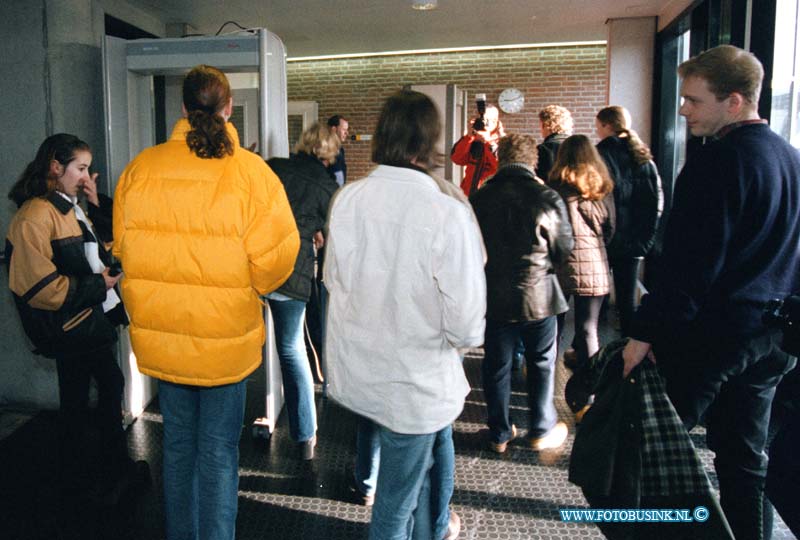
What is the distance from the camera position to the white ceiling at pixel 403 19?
229 inches

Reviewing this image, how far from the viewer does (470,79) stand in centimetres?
878

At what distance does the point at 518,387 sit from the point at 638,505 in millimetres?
2249

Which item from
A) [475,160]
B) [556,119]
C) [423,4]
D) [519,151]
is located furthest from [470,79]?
[519,151]

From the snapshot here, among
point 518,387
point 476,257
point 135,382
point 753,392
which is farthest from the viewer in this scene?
point 518,387

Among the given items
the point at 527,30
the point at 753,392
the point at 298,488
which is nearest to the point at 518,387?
the point at 298,488

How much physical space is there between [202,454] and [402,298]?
34.3 inches

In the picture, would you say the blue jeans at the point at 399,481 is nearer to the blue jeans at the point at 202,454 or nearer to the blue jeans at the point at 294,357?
the blue jeans at the point at 202,454

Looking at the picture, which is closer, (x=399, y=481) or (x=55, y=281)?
(x=399, y=481)

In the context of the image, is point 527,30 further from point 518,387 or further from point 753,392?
point 753,392

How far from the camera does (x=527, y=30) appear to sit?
7324mm

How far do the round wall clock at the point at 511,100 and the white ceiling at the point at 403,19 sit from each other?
2.21ft

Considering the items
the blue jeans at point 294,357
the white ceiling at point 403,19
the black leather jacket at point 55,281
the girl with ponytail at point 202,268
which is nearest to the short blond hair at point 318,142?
the blue jeans at point 294,357

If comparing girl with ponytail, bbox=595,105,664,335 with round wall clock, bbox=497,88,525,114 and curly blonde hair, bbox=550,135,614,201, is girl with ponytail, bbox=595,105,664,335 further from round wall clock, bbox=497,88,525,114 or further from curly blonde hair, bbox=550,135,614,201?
round wall clock, bbox=497,88,525,114

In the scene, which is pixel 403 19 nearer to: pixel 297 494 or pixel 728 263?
pixel 297 494
